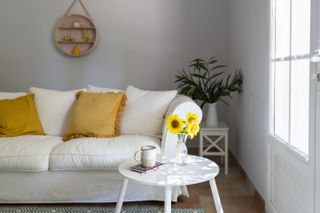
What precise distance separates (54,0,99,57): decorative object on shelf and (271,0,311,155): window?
2.51 m

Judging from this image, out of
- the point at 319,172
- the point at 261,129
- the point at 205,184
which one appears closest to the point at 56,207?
the point at 205,184

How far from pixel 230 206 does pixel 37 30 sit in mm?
3183

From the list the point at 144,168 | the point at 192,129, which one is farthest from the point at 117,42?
the point at 144,168

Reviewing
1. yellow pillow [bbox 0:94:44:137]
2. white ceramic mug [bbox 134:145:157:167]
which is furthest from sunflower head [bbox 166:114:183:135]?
yellow pillow [bbox 0:94:44:137]

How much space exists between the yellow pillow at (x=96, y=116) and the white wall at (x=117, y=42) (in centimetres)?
130

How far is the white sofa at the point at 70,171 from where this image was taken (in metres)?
2.51

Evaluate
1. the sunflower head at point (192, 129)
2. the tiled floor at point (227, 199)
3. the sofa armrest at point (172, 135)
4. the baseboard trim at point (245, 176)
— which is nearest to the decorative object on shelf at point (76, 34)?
the baseboard trim at point (245, 176)

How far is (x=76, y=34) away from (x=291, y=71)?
297 cm

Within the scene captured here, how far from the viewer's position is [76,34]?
417 centimetres

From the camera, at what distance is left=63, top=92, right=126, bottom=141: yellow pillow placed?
113 inches

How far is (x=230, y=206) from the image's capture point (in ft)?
8.52

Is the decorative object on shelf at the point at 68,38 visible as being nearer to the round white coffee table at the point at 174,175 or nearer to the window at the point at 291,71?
the round white coffee table at the point at 174,175

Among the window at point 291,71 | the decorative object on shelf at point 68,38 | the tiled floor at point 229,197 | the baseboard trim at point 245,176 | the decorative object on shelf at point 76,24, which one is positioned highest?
the decorative object on shelf at point 76,24

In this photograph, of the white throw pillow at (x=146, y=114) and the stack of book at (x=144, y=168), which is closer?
the stack of book at (x=144, y=168)
